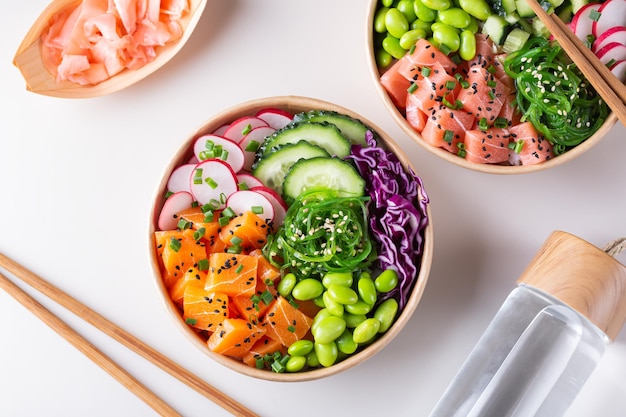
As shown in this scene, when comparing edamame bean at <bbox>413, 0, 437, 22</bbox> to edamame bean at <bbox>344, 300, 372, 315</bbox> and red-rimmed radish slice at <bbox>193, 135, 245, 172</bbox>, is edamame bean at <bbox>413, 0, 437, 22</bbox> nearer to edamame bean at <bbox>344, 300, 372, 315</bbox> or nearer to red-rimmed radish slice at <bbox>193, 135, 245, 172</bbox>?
red-rimmed radish slice at <bbox>193, 135, 245, 172</bbox>

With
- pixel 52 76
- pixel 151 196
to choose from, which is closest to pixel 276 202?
pixel 151 196

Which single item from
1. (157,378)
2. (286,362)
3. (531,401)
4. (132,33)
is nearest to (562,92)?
(531,401)

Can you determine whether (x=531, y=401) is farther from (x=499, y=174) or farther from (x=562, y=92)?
(x=562, y=92)

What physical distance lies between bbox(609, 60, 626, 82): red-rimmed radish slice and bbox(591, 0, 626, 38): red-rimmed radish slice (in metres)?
0.12

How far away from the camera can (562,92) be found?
2.66 meters

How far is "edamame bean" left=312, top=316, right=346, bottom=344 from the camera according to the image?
2516 millimetres

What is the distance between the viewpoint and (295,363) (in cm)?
254

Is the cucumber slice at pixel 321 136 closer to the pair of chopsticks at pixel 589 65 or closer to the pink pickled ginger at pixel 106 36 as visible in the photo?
the pink pickled ginger at pixel 106 36

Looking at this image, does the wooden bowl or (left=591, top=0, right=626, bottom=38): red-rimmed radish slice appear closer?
(left=591, top=0, right=626, bottom=38): red-rimmed radish slice

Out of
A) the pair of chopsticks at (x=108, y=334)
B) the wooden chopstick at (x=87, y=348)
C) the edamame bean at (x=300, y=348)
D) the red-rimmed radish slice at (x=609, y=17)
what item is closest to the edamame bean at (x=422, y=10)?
the red-rimmed radish slice at (x=609, y=17)

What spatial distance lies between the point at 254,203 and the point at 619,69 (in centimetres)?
136

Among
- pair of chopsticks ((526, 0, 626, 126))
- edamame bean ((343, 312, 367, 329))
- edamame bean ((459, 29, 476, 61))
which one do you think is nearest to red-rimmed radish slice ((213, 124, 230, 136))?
edamame bean ((343, 312, 367, 329))

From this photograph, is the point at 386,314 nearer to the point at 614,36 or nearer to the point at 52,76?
the point at 614,36

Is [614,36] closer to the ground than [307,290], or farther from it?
farther from it
